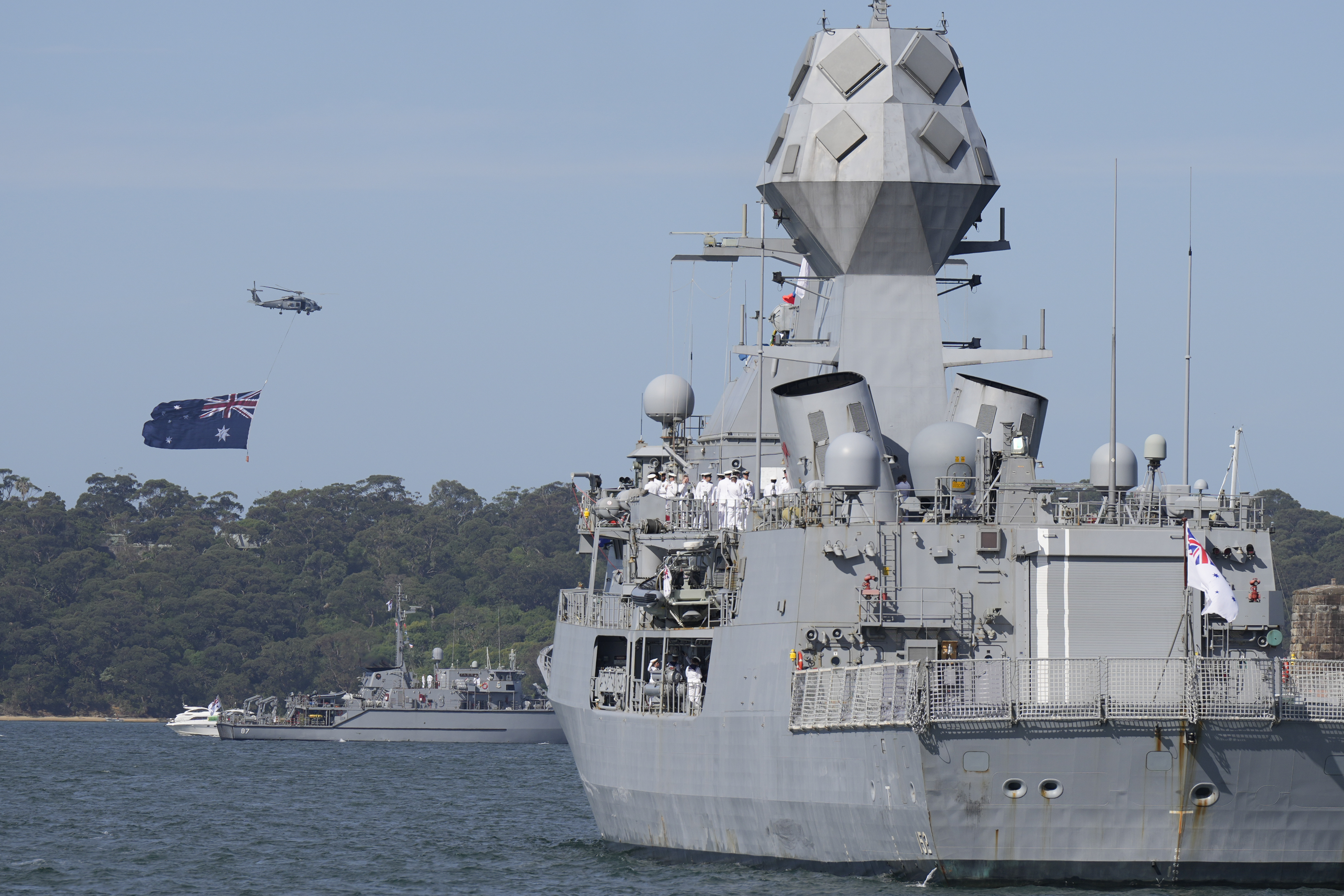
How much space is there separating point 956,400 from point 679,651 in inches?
231

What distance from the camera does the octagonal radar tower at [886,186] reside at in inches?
1225

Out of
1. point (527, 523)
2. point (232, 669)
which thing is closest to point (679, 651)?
point (232, 669)

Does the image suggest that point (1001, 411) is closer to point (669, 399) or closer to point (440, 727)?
point (669, 399)

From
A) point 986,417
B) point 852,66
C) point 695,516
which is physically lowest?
point 695,516

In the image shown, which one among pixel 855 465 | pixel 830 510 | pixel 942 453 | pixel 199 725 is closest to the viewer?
pixel 855 465

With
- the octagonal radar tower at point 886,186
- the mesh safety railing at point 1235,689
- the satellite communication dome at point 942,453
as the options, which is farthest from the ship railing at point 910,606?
the octagonal radar tower at point 886,186

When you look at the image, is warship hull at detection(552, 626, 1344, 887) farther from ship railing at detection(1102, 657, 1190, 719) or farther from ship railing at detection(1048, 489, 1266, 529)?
ship railing at detection(1048, 489, 1266, 529)

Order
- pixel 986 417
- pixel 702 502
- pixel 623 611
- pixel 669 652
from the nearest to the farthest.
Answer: pixel 986 417 < pixel 669 652 < pixel 702 502 < pixel 623 611

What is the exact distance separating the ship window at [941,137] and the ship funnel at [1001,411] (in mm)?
3878

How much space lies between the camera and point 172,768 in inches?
2347

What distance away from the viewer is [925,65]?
3156cm

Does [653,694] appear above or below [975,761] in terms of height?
above

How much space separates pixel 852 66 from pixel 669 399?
7842 millimetres

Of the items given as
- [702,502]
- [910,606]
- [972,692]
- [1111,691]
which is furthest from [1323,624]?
[972,692]
